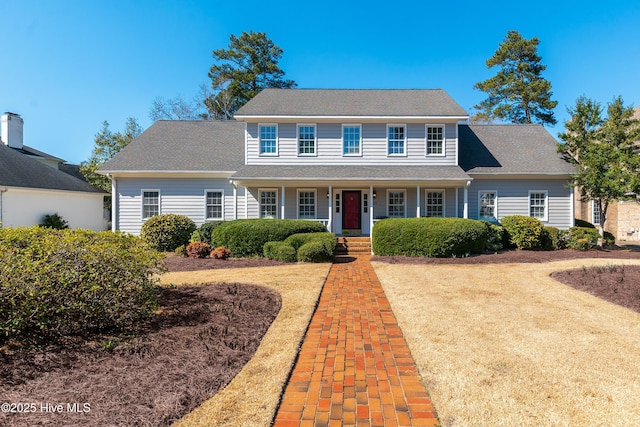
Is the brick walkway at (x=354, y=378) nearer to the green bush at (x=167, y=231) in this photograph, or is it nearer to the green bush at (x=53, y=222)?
the green bush at (x=167, y=231)

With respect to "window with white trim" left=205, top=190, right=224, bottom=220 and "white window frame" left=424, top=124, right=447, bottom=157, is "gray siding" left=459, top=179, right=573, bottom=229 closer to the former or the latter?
"white window frame" left=424, top=124, right=447, bottom=157

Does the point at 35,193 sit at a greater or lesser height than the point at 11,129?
lesser

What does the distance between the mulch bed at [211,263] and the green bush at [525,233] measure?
1020 cm

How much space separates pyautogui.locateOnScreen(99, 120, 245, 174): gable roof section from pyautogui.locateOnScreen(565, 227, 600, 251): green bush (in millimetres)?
16116

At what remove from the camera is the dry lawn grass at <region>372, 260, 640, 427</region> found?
10.0 feet

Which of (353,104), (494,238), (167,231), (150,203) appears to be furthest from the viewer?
(353,104)

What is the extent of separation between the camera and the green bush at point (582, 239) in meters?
14.4

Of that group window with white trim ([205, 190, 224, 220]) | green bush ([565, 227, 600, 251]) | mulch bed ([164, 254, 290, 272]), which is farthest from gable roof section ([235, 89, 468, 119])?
mulch bed ([164, 254, 290, 272])

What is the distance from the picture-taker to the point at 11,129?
25406 mm

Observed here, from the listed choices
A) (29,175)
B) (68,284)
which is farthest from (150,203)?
(68,284)

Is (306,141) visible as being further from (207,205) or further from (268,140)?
(207,205)

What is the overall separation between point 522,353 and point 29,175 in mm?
24933

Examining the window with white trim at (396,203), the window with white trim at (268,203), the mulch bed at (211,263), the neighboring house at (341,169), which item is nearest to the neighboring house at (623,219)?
the neighboring house at (341,169)

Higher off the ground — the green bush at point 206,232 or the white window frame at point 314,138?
the white window frame at point 314,138
